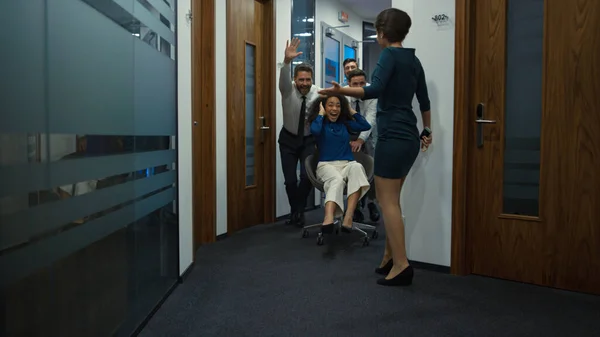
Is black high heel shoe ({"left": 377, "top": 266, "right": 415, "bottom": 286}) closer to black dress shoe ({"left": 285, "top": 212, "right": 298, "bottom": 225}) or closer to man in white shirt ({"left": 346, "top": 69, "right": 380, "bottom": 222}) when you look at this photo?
man in white shirt ({"left": 346, "top": 69, "right": 380, "bottom": 222})

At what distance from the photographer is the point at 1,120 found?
3.60ft

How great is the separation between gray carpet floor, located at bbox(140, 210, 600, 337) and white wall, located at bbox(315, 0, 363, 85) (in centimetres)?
321

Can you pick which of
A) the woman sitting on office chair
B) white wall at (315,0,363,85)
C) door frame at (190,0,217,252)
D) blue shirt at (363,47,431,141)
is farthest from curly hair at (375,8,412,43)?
white wall at (315,0,363,85)

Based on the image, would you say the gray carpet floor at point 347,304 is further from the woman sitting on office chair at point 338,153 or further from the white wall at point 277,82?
the white wall at point 277,82

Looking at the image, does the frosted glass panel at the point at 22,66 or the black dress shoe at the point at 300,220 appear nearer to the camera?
the frosted glass panel at the point at 22,66

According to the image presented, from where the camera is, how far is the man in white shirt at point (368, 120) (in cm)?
414

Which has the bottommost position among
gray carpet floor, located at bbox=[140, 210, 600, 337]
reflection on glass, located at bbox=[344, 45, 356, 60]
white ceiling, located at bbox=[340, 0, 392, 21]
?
gray carpet floor, located at bbox=[140, 210, 600, 337]

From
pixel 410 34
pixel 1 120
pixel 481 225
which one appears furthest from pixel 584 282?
pixel 1 120

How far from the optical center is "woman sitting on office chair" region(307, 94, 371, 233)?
11.7ft

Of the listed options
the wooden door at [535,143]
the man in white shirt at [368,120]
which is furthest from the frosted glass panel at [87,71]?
the man in white shirt at [368,120]

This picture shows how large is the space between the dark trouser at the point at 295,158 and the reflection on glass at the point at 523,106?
6.47 feet

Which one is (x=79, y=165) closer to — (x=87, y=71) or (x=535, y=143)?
(x=87, y=71)

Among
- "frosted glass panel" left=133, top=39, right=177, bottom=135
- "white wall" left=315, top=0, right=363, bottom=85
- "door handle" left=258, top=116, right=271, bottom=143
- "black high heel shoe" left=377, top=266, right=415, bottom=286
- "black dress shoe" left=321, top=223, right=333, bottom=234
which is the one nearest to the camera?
"frosted glass panel" left=133, top=39, right=177, bottom=135

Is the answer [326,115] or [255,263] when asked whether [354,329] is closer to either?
[255,263]
